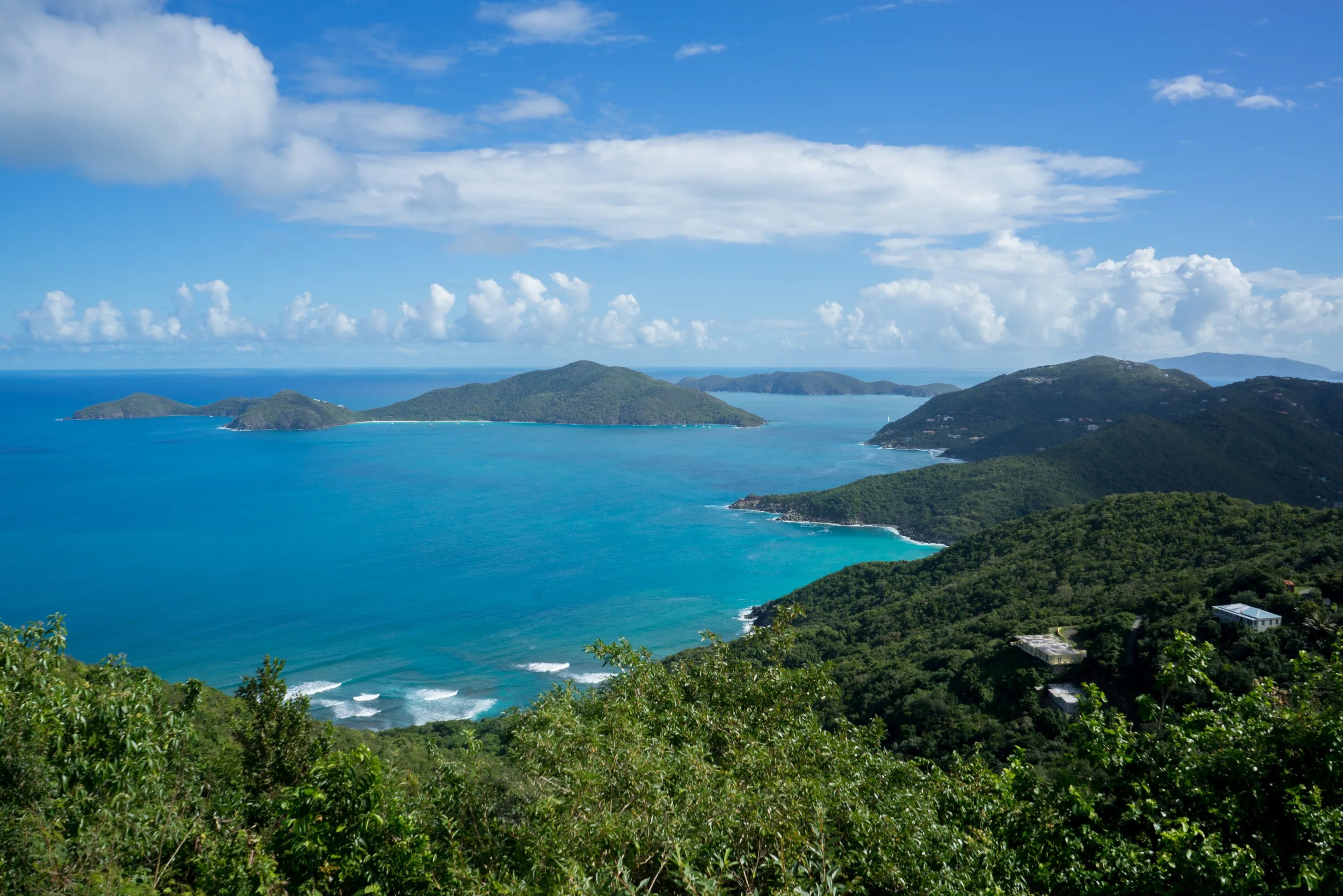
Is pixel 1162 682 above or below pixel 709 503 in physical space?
above

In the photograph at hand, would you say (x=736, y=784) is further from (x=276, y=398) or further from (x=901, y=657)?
(x=276, y=398)

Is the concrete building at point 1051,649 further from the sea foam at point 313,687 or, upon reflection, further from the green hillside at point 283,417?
the green hillside at point 283,417

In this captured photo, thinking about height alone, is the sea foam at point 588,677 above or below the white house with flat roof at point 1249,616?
below

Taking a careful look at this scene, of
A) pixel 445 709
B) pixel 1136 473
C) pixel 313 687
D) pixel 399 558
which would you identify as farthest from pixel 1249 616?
pixel 399 558

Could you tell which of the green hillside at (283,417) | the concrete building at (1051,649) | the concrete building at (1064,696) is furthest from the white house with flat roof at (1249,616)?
the green hillside at (283,417)

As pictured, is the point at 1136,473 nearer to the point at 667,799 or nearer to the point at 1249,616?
the point at 1249,616

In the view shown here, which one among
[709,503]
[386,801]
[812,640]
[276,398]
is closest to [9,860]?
[386,801]

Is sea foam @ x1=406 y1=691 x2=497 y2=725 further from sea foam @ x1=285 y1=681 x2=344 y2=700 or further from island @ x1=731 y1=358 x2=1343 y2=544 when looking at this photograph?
island @ x1=731 y1=358 x2=1343 y2=544
